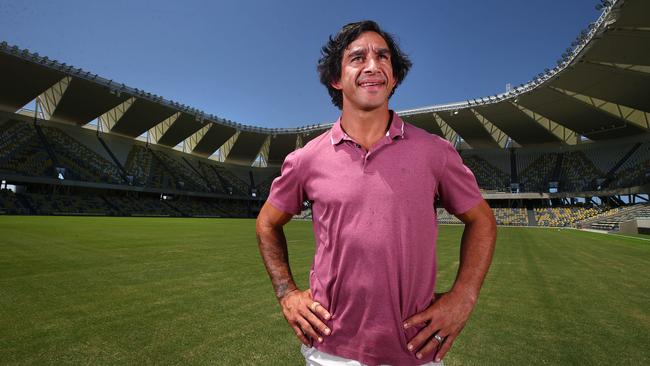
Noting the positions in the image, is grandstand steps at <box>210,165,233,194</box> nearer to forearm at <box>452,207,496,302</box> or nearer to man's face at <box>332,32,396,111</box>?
man's face at <box>332,32,396,111</box>

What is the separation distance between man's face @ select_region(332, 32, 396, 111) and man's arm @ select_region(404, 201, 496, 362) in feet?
2.34

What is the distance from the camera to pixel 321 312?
5.20 feet

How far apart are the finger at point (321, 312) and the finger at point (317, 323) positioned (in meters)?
0.02

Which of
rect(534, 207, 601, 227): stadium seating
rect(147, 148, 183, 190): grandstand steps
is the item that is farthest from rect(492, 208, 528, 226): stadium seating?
rect(147, 148, 183, 190): grandstand steps

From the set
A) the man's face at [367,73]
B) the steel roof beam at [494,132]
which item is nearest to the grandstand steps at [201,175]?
the steel roof beam at [494,132]

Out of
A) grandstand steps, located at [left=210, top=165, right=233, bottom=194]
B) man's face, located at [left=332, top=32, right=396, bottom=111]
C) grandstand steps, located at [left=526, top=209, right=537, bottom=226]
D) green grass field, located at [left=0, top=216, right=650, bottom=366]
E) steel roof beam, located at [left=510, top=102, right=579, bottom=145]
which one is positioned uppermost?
steel roof beam, located at [left=510, top=102, right=579, bottom=145]

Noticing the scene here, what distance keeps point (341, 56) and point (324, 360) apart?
155cm

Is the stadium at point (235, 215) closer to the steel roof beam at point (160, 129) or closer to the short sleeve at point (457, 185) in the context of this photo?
the steel roof beam at point (160, 129)

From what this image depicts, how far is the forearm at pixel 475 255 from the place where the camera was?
1.60 m

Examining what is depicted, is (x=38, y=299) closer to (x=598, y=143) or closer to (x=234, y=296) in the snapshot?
(x=234, y=296)

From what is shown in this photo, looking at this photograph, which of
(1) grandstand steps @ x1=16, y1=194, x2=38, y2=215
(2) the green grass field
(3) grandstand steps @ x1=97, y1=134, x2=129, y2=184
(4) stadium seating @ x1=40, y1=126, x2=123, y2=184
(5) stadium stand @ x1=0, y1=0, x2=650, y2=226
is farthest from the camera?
(3) grandstand steps @ x1=97, y1=134, x2=129, y2=184

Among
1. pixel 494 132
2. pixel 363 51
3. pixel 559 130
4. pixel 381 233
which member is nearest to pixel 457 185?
pixel 381 233

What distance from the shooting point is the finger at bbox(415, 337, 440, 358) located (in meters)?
1.48

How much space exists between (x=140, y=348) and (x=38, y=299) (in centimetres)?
273
